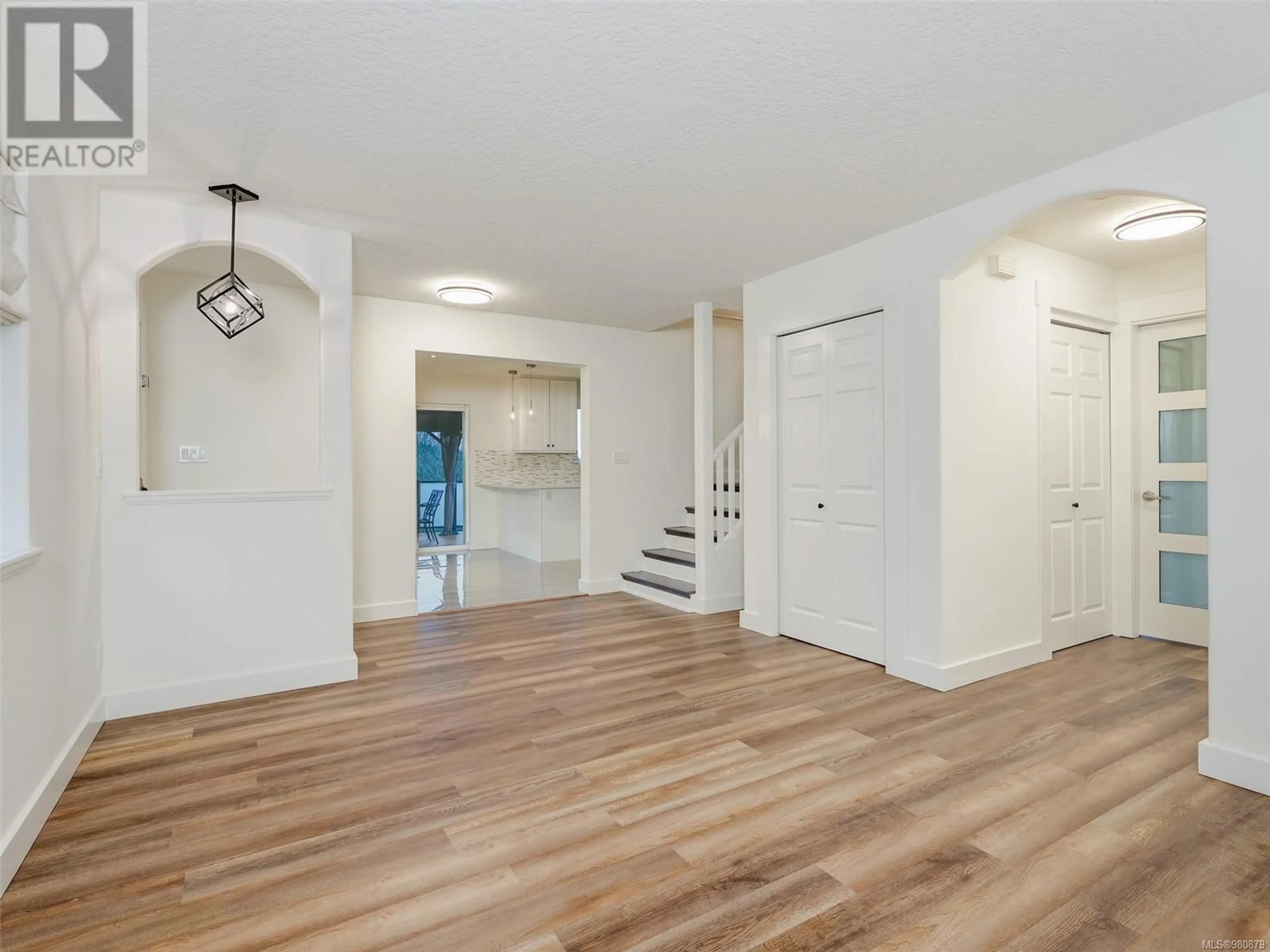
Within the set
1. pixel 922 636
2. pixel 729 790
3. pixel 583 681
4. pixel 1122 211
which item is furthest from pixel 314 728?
pixel 1122 211

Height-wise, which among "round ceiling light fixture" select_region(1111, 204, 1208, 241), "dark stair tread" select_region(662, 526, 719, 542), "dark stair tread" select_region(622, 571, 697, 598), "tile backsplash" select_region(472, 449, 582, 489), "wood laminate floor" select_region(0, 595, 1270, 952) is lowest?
"wood laminate floor" select_region(0, 595, 1270, 952)

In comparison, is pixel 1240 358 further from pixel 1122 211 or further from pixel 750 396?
pixel 750 396

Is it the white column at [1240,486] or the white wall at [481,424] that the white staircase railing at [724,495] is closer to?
the white column at [1240,486]

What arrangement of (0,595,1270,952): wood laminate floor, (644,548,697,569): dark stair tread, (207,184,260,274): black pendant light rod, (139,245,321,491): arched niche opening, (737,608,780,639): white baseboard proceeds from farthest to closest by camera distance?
(644,548,697,569): dark stair tread, (737,608,780,639): white baseboard, (139,245,321,491): arched niche opening, (207,184,260,274): black pendant light rod, (0,595,1270,952): wood laminate floor

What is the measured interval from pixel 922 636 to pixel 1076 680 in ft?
2.86

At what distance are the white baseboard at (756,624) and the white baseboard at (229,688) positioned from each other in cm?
262

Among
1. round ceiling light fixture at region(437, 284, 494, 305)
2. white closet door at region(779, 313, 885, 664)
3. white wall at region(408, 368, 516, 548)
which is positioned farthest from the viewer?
white wall at region(408, 368, 516, 548)

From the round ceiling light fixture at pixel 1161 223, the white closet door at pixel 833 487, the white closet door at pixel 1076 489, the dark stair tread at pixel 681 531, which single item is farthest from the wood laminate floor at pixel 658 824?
the dark stair tread at pixel 681 531

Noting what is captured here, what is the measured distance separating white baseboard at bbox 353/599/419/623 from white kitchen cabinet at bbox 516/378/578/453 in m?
3.88

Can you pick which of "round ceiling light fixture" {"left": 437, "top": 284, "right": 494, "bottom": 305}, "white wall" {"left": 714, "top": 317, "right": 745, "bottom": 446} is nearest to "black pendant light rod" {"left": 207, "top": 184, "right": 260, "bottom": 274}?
"round ceiling light fixture" {"left": 437, "top": 284, "right": 494, "bottom": 305}

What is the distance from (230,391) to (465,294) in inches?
69.2

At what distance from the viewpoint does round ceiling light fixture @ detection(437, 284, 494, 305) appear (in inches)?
183

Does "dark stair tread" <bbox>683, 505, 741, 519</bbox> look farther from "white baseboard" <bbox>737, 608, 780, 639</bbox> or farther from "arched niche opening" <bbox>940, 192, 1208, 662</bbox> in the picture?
"arched niche opening" <bbox>940, 192, 1208, 662</bbox>

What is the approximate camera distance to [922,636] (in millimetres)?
3477
